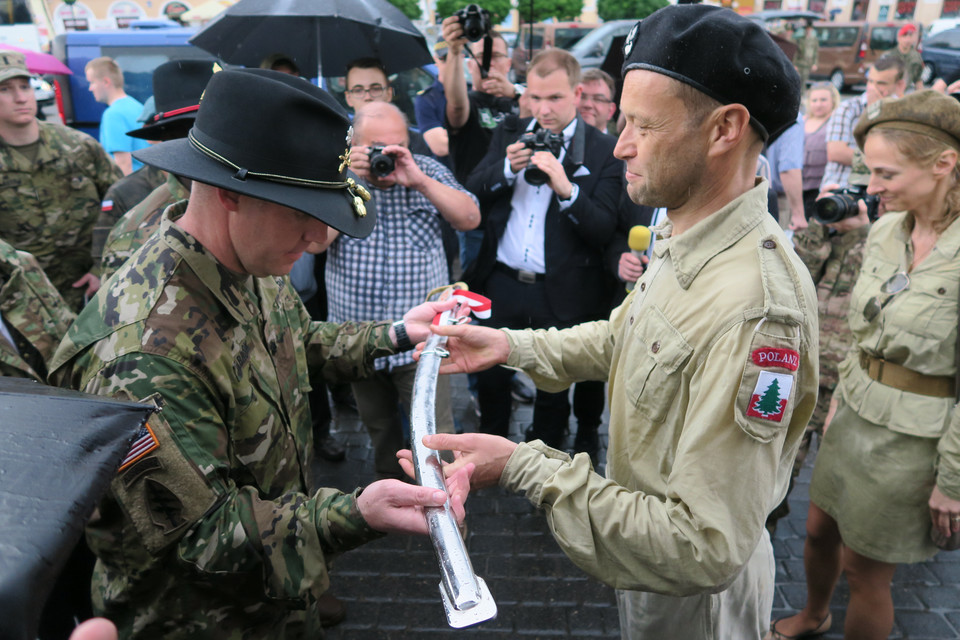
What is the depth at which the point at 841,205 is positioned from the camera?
10.2 ft

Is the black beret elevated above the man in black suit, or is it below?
above

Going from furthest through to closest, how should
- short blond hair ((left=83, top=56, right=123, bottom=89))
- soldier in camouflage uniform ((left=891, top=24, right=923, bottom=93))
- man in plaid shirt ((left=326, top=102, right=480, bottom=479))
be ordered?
short blond hair ((left=83, top=56, right=123, bottom=89))
soldier in camouflage uniform ((left=891, top=24, right=923, bottom=93))
man in plaid shirt ((left=326, top=102, right=480, bottom=479))

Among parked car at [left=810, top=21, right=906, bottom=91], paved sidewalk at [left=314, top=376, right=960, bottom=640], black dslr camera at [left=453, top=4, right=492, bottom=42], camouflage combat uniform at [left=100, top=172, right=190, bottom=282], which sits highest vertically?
black dslr camera at [left=453, top=4, right=492, bottom=42]

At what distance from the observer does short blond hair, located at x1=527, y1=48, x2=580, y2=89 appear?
13.5 feet

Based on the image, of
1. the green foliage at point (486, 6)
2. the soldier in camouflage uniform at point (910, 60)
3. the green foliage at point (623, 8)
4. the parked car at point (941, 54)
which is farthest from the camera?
the green foliage at point (623, 8)

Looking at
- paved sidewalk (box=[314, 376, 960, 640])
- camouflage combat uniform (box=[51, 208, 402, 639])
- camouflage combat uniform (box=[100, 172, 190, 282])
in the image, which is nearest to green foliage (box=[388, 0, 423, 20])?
camouflage combat uniform (box=[100, 172, 190, 282])

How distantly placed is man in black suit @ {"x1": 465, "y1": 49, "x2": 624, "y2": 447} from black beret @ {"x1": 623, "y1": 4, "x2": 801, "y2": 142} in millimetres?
2381

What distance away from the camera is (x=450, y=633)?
311 centimetres

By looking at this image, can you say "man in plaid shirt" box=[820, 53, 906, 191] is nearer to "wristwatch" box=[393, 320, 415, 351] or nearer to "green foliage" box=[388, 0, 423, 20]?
"wristwatch" box=[393, 320, 415, 351]

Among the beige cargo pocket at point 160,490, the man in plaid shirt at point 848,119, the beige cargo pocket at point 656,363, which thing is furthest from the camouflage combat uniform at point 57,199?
the man in plaid shirt at point 848,119

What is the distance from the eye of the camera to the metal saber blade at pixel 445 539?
119 cm

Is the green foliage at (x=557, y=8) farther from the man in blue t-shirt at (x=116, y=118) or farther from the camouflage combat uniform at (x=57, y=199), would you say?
the camouflage combat uniform at (x=57, y=199)

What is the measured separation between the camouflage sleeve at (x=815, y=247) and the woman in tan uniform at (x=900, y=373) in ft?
2.00

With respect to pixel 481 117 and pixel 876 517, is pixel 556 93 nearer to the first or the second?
pixel 481 117
